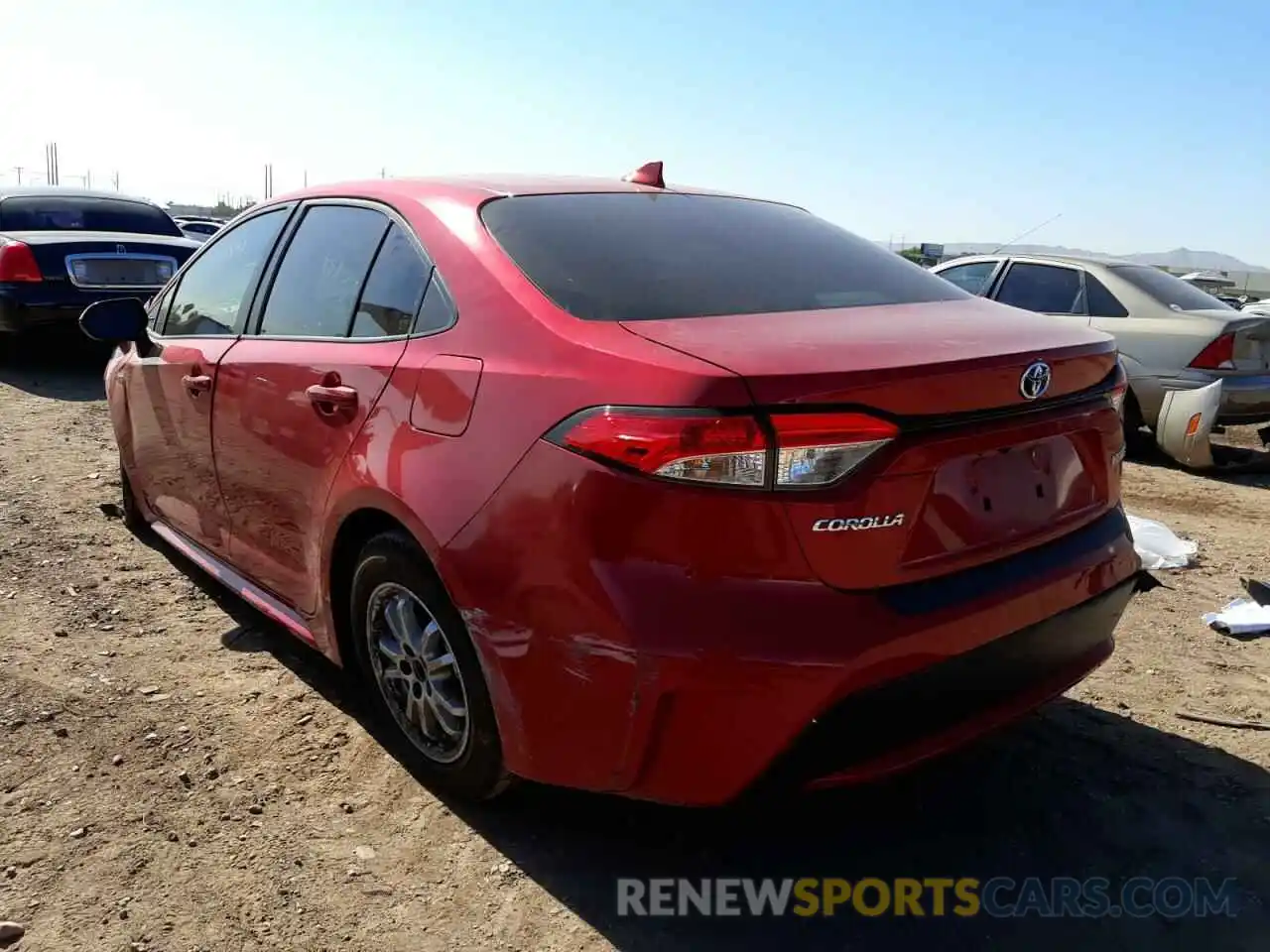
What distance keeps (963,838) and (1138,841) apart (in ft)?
1.39

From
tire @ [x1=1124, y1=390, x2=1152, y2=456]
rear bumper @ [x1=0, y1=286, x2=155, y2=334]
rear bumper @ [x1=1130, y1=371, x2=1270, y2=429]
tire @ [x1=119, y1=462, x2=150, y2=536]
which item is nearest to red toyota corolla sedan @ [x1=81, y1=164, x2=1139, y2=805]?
tire @ [x1=119, y1=462, x2=150, y2=536]

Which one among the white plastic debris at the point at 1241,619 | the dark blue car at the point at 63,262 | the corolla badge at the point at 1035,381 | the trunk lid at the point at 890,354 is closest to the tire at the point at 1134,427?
the white plastic debris at the point at 1241,619

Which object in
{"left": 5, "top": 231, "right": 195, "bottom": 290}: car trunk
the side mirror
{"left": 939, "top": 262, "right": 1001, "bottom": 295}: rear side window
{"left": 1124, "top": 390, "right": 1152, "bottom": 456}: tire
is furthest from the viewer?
{"left": 939, "top": 262, "right": 1001, "bottom": 295}: rear side window

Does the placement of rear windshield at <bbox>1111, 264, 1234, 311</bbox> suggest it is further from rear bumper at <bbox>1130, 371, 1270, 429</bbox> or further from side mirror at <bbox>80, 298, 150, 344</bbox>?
side mirror at <bbox>80, 298, 150, 344</bbox>

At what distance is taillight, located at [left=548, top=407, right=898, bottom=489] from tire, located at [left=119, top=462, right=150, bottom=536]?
3332 millimetres

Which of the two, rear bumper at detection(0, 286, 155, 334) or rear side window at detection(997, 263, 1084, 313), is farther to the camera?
rear bumper at detection(0, 286, 155, 334)

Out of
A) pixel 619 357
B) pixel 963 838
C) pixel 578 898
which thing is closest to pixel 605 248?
pixel 619 357

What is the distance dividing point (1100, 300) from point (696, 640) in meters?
6.45

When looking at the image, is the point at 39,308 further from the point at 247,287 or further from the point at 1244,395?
the point at 1244,395

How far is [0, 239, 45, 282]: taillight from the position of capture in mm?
7637

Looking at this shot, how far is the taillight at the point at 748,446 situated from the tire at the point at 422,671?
2.19ft

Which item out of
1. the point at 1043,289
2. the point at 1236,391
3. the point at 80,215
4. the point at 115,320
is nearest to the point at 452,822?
the point at 115,320

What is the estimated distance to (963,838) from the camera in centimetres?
248

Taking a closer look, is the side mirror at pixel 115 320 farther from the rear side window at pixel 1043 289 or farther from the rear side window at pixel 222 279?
the rear side window at pixel 1043 289
